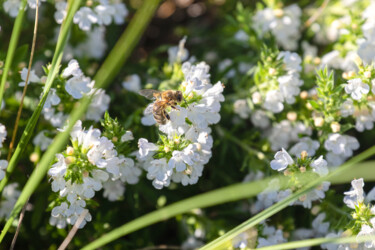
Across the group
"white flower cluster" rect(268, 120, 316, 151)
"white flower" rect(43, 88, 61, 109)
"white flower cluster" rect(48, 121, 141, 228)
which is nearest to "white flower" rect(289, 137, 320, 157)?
"white flower cluster" rect(268, 120, 316, 151)

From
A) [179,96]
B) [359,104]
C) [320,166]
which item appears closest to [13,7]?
[179,96]

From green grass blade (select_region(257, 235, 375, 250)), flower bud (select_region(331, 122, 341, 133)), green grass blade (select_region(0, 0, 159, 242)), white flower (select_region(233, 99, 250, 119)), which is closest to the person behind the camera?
green grass blade (select_region(257, 235, 375, 250))

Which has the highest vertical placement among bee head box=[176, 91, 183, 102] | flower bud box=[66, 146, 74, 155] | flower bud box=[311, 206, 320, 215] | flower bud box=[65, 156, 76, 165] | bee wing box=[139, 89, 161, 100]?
bee wing box=[139, 89, 161, 100]

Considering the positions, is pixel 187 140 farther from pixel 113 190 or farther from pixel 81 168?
pixel 113 190

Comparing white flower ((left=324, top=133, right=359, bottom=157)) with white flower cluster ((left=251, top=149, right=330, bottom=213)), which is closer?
white flower cluster ((left=251, top=149, right=330, bottom=213))

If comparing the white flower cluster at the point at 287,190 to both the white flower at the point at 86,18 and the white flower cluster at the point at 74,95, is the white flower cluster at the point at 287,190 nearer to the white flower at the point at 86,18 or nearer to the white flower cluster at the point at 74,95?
the white flower cluster at the point at 74,95

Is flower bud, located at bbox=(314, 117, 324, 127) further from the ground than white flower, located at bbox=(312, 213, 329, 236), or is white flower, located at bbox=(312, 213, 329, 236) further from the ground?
flower bud, located at bbox=(314, 117, 324, 127)

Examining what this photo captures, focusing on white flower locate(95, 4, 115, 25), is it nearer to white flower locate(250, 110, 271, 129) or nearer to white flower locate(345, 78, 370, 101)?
white flower locate(250, 110, 271, 129)

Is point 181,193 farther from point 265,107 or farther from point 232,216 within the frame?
point 265,107
